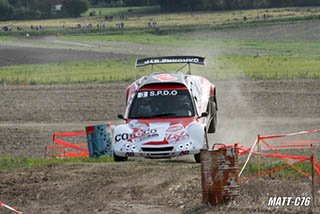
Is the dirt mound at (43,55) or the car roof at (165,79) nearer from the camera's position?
the car roof at (165,79)

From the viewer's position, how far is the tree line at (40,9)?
365ft

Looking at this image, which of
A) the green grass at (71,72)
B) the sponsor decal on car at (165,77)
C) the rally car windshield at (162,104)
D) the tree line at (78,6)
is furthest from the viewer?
the tree line at (78,6)

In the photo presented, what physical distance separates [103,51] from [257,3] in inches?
2084

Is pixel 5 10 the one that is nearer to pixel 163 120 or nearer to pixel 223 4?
pixel 223 4

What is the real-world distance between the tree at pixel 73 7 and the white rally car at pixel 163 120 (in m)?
110

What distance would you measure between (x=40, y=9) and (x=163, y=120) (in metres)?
110

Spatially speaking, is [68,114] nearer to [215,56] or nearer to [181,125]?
[181,125]

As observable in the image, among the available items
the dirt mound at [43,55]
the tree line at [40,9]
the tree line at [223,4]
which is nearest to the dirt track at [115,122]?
the dirt mound at [43,55]

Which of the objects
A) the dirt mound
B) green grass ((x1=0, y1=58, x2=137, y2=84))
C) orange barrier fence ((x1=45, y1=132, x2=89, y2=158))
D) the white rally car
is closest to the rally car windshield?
the white rally car

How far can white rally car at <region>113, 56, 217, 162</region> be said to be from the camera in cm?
1359

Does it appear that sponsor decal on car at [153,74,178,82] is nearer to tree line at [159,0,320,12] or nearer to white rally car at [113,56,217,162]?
white rally car at [113,56,217,162]

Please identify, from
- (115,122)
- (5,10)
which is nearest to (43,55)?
(115,122)

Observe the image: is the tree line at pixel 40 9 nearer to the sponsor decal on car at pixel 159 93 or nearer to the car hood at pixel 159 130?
the sponsor decal on car at pixel 159 93

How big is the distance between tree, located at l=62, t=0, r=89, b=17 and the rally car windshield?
111 meters
